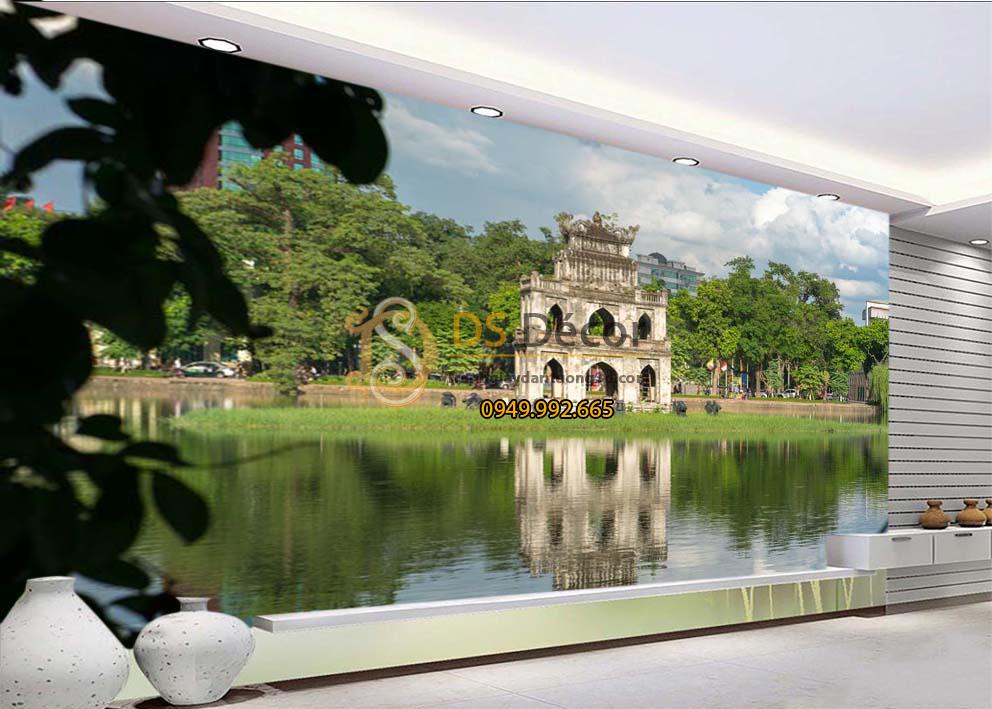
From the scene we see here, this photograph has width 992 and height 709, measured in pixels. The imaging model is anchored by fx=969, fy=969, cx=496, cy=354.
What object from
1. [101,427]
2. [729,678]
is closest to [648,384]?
[729,678]

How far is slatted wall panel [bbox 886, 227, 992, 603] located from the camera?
6742 mm

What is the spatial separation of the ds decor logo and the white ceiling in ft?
3.51

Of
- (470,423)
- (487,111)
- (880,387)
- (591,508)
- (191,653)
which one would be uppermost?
(487,111)

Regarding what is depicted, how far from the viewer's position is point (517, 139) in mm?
5207

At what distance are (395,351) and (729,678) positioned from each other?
223cm

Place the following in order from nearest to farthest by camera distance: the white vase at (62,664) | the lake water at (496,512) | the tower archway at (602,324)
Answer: the white vase at (62,664), the lake water at (496,512), the tower archway at (602,324)

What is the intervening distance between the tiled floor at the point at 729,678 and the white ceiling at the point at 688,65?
8.71 feet

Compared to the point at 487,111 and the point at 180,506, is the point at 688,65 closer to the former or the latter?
the point at 487,111

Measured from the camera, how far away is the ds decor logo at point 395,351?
4.75 m

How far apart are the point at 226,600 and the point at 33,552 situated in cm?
385

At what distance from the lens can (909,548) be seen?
6344mm

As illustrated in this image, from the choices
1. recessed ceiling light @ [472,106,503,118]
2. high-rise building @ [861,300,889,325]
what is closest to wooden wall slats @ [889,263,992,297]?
high-rise building @ [861,300,889,325]

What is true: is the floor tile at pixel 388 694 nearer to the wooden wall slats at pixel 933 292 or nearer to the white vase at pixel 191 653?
the white vase at pixel 191 653

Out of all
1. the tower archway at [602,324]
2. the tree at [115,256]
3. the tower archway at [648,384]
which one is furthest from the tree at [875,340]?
the tree at [115,256]
